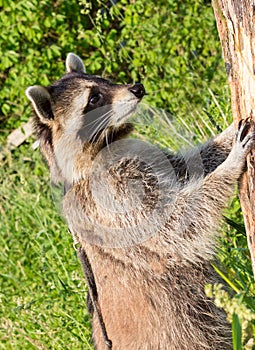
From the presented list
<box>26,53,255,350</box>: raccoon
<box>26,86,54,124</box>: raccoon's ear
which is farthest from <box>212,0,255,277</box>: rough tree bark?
<box>26,86,54,124</box>: raccoon's ear

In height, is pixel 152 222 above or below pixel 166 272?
above

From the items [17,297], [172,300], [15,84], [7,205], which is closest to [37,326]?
[17,297]

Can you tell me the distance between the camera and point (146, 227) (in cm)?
444

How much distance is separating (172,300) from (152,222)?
1.55 ft

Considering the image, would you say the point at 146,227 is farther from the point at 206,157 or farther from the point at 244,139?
the point at 244,139

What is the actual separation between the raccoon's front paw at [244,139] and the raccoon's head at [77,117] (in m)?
0.94

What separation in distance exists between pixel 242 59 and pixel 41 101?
5.29ft

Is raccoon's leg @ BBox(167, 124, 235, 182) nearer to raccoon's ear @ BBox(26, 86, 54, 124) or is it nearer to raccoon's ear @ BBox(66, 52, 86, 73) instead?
raccoon's ear @ BBox(26, 86, 54, 124)

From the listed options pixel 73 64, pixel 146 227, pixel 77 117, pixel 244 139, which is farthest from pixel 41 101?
pixel 244 139

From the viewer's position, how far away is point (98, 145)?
15.7 feet

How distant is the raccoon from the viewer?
4.43m

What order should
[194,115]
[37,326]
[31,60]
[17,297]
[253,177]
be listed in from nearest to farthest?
[253,177], [37,326], [17,297], [194,115], [31,60]

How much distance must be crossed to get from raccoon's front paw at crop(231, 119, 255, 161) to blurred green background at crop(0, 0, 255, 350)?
503 millimetres

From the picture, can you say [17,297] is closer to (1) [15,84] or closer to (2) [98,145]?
(2) [98,145]
